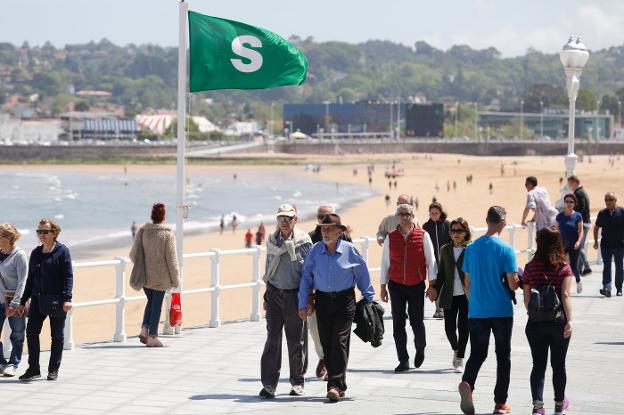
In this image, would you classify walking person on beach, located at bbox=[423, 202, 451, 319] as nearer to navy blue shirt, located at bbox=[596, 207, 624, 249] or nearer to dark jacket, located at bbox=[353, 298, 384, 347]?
dark jacket, located at bbox=[353, 298, 384, 347]

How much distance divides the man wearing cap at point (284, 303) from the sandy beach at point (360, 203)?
8710 mm

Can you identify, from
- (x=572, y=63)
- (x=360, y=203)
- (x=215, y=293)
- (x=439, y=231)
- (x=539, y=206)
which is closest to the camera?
(x=439, y=231)

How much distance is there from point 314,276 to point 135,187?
81.5m

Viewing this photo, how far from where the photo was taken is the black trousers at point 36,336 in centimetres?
1008

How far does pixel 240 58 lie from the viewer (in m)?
13.0

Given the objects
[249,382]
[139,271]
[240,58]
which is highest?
[240,58]

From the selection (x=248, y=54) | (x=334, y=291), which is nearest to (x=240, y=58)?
(x=248, y=54)

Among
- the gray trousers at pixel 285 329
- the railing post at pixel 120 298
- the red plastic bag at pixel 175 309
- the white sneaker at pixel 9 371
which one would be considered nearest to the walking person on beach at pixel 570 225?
the red plastic bag at pixel 175 309

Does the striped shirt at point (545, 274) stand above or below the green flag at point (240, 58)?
below

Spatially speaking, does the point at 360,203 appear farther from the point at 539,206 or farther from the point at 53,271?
the point at 53,271

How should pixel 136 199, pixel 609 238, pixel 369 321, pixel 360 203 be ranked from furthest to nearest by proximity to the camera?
1. pixel 136 199
2. pixel 360 203
3. pixel 609 238
4. pixel 369 321

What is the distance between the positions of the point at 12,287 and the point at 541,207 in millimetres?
7668

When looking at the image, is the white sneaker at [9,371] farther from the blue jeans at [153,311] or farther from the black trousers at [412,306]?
the black trousers at [412,306]

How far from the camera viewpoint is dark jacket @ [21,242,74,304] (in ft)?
33.0
